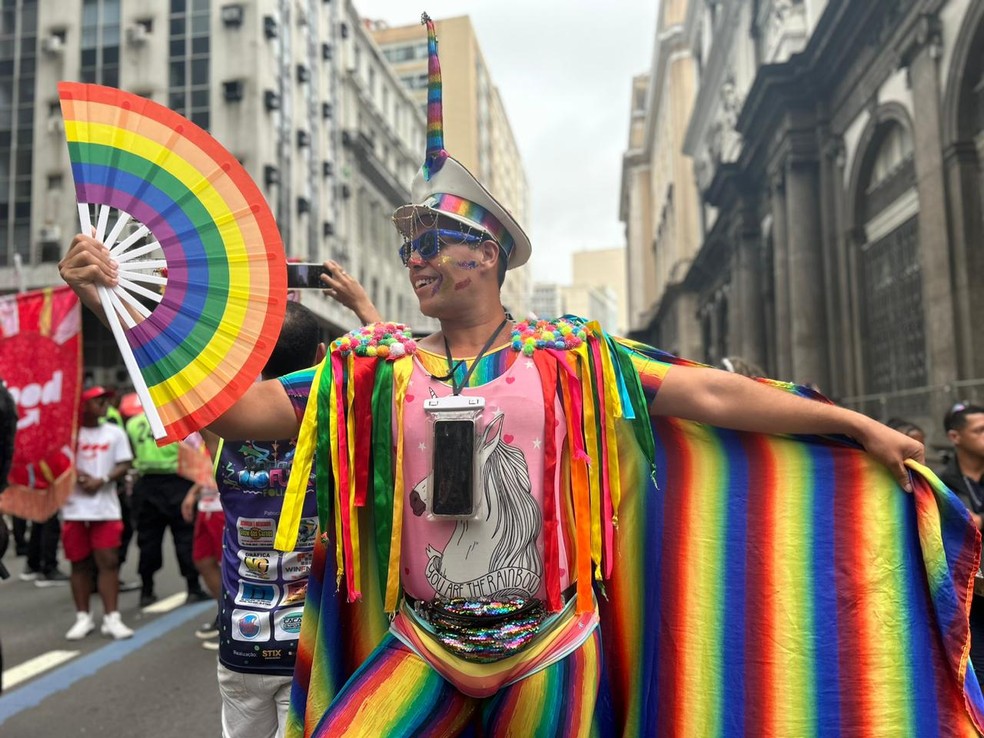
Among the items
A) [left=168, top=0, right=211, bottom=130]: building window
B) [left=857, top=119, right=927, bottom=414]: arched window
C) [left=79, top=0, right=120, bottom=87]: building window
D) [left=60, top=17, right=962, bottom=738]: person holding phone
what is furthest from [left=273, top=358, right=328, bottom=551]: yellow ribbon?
[left=79, top=0, right=120, bottom=87]: building window

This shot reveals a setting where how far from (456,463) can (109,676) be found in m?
4.67

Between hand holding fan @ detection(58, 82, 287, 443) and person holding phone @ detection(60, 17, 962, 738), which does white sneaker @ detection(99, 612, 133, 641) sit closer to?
→ person holding phone @ detection(60, 17, 962, 738)

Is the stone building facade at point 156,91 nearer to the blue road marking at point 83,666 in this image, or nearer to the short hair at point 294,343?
the blue road marking at point 83,666

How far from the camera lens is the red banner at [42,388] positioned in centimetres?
622

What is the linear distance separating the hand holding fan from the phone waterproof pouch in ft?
1.45

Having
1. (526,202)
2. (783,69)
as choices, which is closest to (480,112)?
(526,202)

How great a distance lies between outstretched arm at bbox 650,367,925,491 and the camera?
2168 millimetres

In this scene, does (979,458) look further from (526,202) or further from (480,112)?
(526,202)

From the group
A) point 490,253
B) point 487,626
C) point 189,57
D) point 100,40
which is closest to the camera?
point 487,626

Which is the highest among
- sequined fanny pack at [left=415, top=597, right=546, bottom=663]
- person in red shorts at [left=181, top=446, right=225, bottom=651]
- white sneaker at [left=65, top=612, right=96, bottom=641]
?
sequined fanny pack at [left=415, top=597, right=546, bottom=663]

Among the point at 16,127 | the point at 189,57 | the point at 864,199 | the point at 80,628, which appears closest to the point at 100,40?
the point at 189,57

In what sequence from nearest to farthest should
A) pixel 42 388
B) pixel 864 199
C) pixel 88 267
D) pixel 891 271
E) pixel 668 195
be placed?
pixel 88 267
pixel 42 388
pixel 891 271
pixel 864 199
pixel 668 195

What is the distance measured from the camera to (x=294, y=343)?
9.58 ft

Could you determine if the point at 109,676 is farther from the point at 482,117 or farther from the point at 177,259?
the point at 482,117
